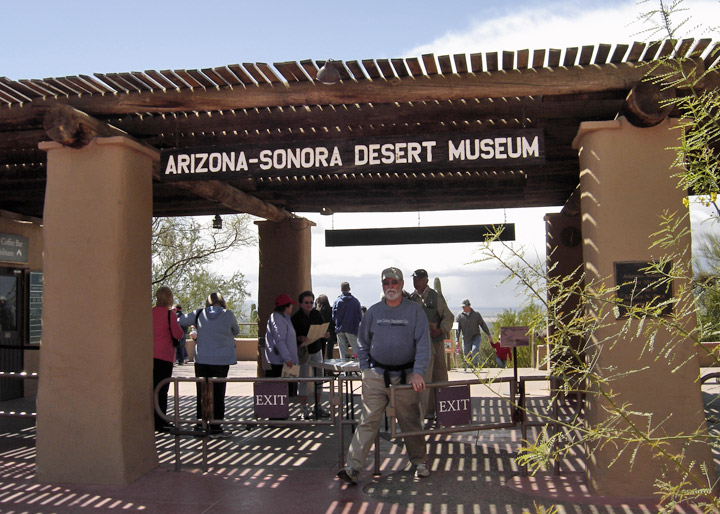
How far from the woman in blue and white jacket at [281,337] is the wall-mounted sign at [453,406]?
236cm

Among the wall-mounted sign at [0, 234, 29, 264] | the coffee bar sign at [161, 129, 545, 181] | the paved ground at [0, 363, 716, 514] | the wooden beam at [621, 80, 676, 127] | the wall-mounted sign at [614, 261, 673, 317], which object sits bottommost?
the paved ground at [0, 363, 716, 514]

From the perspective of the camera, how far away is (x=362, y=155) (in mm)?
5711

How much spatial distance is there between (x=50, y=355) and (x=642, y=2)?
556cm

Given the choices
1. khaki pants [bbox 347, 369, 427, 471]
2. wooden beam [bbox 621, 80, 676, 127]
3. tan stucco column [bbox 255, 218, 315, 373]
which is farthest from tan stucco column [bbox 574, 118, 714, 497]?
tan stucco column [bbox 255, 218, 315, 373]

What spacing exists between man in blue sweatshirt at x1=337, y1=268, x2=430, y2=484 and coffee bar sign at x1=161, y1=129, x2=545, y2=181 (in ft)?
3.22

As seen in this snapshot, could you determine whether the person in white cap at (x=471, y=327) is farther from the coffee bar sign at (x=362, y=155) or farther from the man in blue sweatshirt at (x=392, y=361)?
the coffee bar sign at (x=362, y=155)

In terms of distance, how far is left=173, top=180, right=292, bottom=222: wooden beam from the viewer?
8.16 m

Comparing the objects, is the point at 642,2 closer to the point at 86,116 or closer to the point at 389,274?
the point at 389,274

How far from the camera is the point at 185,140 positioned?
726cm

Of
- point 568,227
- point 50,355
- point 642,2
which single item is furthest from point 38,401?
→ point 568,227

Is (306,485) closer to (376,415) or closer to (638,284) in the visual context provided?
(376,415)

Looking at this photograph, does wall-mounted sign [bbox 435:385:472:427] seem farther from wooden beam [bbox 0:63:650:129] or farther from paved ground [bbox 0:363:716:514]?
wooden beam [bbox 0:63:650:129]

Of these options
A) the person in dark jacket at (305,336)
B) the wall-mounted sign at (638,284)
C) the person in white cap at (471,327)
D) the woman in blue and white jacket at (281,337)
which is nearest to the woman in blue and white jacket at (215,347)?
the woman in blue and white jacket at (281,337)

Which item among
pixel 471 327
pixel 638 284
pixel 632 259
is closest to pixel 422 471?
pixel 638 284
